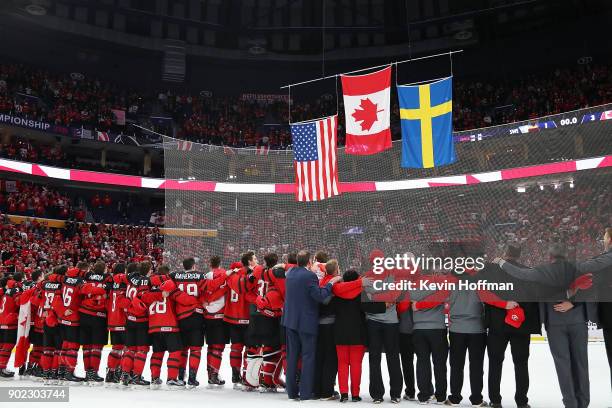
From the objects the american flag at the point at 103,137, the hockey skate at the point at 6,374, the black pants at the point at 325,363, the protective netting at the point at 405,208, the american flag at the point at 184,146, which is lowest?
the hockey skate at the point at 6,374

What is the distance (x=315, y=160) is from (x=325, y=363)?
4.70 meters

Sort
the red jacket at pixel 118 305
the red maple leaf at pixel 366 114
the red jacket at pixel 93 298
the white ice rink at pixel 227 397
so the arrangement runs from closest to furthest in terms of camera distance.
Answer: the white ice rink at pixel 227 397, the red jacket at pixel 118 305, the red jacket at pixel 93 298, the red maple leaf at pixel 366 114

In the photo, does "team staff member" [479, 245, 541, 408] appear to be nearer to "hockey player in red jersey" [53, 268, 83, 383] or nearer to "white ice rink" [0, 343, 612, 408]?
"white ice rink" [0, 343, 612, 408]

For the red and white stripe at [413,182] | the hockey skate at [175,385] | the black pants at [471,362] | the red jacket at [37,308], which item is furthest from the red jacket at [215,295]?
the black pants at [471,362]

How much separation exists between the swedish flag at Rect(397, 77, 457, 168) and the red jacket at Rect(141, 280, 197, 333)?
453 cm

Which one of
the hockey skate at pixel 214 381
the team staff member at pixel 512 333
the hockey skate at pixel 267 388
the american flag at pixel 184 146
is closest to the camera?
the team staff member at pixel 512 333

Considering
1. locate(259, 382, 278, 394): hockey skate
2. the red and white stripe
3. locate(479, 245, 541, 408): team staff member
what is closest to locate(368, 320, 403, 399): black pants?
locate(479, 245, 541, 408): team staff member

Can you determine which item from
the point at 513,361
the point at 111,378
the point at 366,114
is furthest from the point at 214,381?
the point at 366,114

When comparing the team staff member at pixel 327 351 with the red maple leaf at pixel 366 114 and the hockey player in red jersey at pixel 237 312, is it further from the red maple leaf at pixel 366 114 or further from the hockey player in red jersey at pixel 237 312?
the red maple leaf at pixel 366 114

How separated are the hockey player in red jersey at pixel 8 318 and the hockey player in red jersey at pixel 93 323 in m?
1.94

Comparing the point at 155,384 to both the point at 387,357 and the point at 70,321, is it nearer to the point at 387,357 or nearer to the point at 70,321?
the point at 70,321

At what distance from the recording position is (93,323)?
9375mm

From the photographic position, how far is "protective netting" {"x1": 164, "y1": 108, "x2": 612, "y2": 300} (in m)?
8.06

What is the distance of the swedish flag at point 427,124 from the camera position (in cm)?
1093
